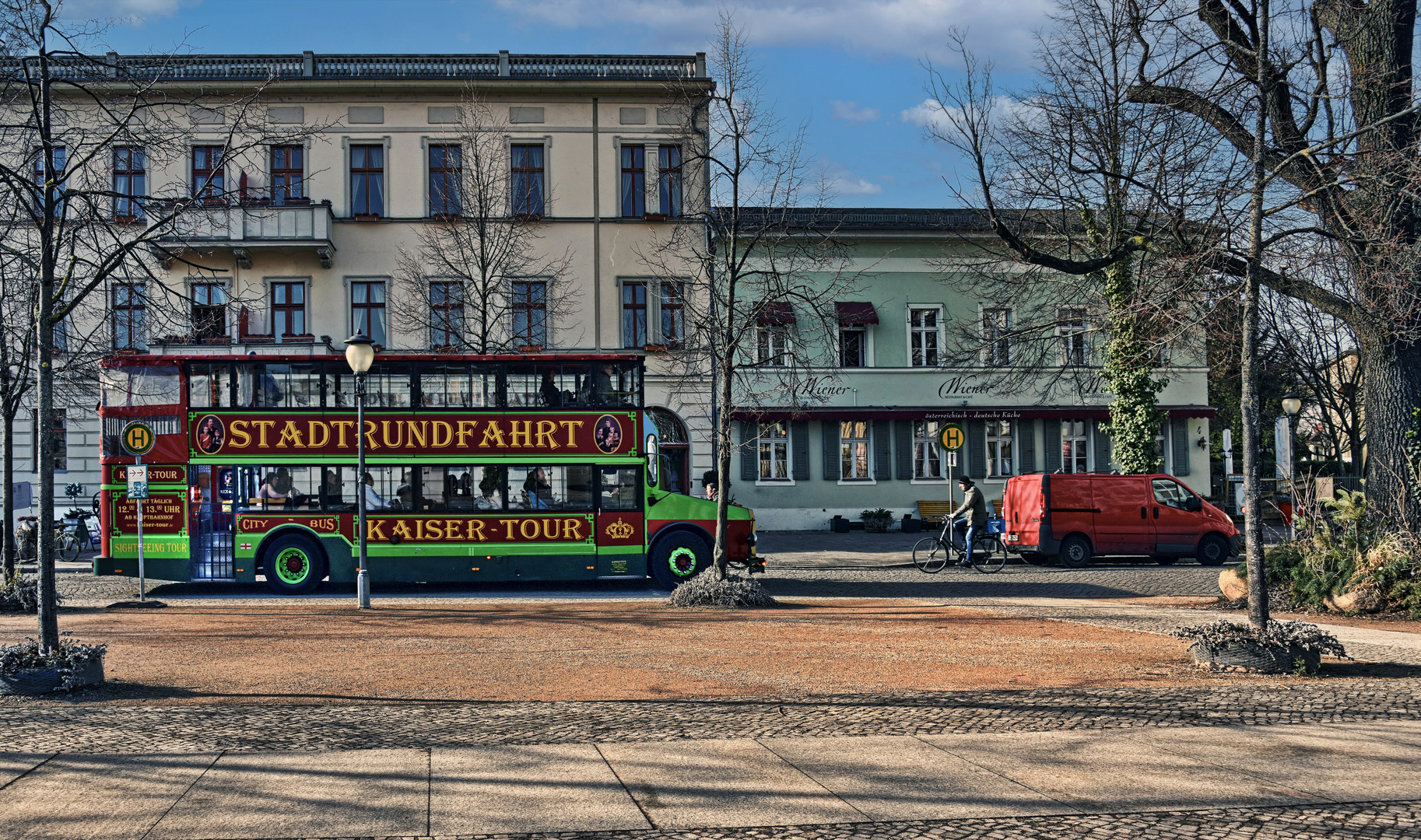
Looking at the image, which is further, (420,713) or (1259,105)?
(1259,105)

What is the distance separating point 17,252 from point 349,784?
282 inches

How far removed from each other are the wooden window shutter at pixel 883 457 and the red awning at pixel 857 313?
133 inches

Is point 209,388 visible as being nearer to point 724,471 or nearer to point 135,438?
point 135,438

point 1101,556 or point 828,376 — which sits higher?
point 828,376

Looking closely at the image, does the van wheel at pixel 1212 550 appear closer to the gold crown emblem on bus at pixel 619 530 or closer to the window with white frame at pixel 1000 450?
the gold crown emblem on bus at pixel 619 530

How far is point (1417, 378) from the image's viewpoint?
1658 cm

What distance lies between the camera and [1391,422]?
54.2ft

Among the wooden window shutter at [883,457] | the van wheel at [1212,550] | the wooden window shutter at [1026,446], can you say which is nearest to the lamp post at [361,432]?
the van wheel at [1212,550]

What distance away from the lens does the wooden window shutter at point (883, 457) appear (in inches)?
1480

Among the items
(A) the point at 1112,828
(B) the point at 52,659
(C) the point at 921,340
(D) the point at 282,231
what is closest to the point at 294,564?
(B) the point at 52,659

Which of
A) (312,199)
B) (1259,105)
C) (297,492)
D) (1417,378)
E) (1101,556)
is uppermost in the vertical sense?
(312,199)

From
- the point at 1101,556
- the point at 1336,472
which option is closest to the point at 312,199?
the point at 1101,556

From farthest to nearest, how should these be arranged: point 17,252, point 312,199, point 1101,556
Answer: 1. point 312,199
2. point 1101,556
3. point 17,252

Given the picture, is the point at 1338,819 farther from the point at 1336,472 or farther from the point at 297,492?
the point at 1336,472
